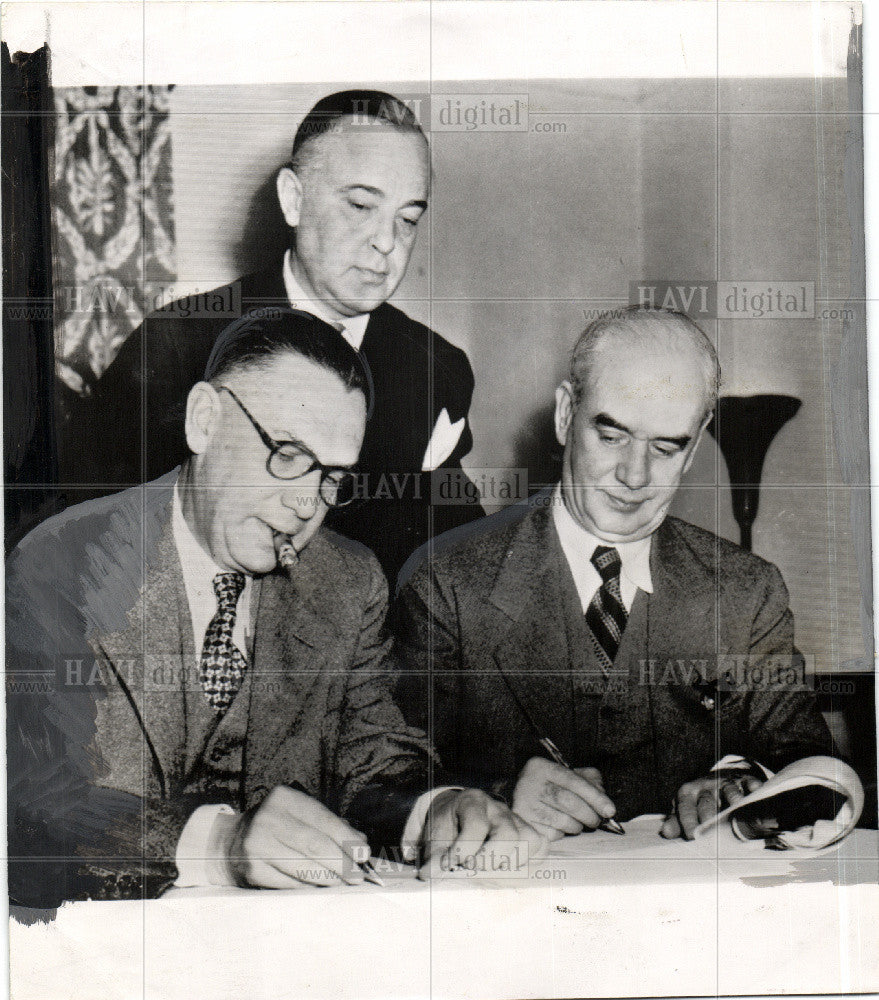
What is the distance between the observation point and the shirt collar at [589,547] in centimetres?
239

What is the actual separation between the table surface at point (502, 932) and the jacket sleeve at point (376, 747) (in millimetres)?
149

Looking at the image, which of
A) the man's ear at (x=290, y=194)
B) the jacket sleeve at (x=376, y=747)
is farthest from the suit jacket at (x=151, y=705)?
the man's ear at (x=290, y=194)

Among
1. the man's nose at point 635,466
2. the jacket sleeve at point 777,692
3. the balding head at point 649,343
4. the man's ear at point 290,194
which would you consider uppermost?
the man's ear at point 290,194

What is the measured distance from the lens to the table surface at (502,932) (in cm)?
238

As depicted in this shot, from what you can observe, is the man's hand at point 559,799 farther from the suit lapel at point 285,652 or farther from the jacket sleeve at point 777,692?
the suit lapel at point 285,652

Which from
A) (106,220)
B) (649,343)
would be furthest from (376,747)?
(106,220)

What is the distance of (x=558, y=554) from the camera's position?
239 centimetres

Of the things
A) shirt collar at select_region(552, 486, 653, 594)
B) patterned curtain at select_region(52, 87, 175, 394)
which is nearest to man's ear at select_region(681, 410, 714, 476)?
shirt collar at select_region(552, 486, 653, 594)

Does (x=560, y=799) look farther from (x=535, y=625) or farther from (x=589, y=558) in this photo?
(x=589, y=558)

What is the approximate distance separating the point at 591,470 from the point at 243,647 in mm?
1048

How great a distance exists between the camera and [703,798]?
240 centimetres

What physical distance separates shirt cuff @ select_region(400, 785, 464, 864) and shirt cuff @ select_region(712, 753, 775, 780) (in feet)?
2.49

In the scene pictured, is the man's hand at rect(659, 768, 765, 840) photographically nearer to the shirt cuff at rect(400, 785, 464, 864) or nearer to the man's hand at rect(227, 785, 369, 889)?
the shirt cuff at rect(400, 785, 464, 864)

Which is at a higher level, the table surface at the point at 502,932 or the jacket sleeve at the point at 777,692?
the jacket sleeve at the point at 777,692
